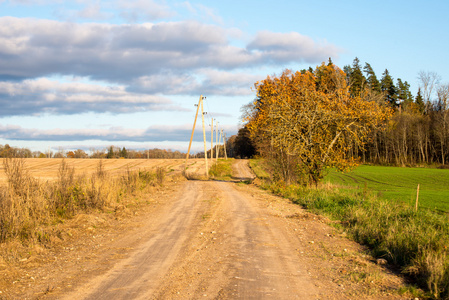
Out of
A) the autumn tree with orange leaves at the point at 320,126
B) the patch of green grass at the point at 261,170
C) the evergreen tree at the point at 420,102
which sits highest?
the evergreen tree at the point at 420,102

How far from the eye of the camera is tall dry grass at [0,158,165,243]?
29.2 ft

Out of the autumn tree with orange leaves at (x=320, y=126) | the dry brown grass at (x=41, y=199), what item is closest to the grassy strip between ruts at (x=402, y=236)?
the autumn tree with orange leaves at (x=320, y=126)

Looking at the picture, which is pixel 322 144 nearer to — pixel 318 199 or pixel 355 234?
pixel 318 199

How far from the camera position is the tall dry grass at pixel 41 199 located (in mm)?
8898

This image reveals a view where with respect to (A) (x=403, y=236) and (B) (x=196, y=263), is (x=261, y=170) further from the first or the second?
(B) (x=196, y=263)

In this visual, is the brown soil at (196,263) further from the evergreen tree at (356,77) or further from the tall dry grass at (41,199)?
the evergreen tree at (356,77)

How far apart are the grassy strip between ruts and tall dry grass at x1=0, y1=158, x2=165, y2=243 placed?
8.85 m

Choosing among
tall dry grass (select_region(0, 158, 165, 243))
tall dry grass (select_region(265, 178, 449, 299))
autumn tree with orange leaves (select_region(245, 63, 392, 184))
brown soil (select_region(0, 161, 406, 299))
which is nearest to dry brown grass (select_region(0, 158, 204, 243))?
tall dry grass (select_region(0, 158, 165, 243))

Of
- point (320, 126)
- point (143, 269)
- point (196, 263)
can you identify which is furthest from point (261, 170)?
point (143, 269)

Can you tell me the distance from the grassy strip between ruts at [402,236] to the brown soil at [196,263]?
1.78 feet

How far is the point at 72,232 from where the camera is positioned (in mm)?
9820

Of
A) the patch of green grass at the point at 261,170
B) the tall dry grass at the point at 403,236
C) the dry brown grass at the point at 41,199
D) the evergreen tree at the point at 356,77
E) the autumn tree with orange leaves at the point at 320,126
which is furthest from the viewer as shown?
the evergreen tree at the point at 356,77

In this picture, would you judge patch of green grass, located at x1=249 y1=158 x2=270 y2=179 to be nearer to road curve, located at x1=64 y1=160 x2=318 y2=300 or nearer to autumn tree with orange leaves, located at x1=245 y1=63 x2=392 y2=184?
autumn tree with orange leaves, located at x1=245 y1=63 x2=392 y2=184

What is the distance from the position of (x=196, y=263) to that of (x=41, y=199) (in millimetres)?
5957
